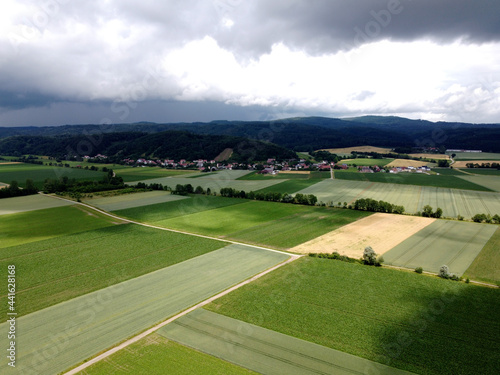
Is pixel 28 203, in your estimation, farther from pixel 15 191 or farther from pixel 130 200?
pixel 130 200

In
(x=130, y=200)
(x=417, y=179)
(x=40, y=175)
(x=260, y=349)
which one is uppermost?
(x=40, y=175)

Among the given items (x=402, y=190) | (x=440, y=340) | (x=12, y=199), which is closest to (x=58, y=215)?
(x=12, y=199)

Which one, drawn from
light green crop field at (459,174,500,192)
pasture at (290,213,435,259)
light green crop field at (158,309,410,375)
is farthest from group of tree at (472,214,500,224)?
light green crop field at (158,309,410,375)

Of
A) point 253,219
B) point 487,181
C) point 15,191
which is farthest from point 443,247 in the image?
point 15,191

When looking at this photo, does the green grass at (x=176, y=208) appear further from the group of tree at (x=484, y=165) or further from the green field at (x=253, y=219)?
the group of tree at (x=484, y=165)

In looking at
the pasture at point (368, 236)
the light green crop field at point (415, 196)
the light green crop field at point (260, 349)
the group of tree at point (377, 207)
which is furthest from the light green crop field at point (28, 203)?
the group of tree at point (377, 207)

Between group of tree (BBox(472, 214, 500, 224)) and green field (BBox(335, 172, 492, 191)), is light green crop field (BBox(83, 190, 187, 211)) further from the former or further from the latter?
group of tree (BBox(472, 214, 500, 224))

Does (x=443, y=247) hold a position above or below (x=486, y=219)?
below
